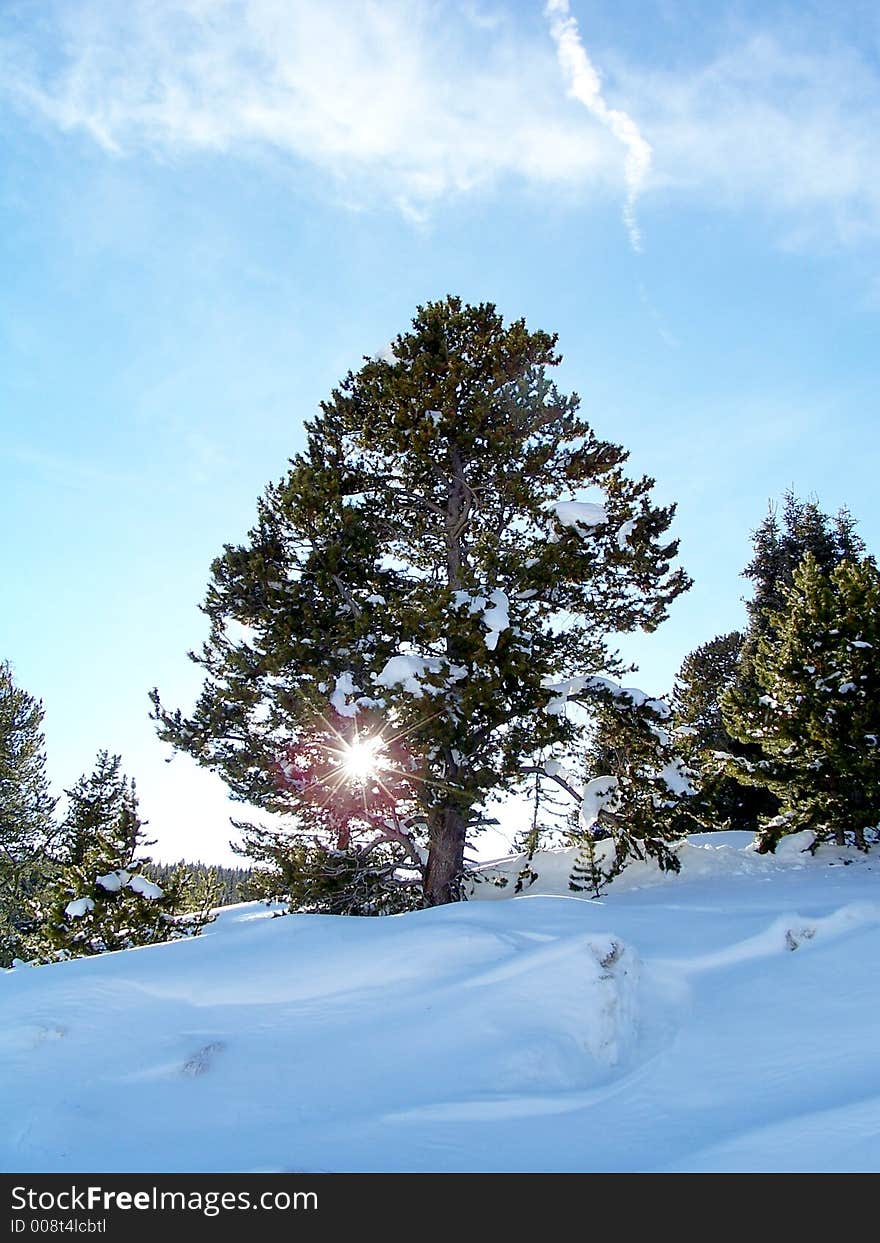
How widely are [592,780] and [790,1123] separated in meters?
7.94

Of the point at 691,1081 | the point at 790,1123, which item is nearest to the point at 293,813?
the point at 691,1081

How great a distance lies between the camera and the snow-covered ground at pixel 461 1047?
12.3 feet

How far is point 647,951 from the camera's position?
6270 mm

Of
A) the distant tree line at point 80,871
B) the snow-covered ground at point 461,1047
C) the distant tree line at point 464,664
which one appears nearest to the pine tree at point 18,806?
the distant tree line at point 80,871

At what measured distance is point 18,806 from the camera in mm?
23312

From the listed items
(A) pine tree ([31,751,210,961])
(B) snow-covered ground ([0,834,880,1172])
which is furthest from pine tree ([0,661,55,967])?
(B) snow-covered ground ([0,834,880,1172])

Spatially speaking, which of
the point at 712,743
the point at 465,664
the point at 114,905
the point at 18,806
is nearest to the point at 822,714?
the point at 465,664

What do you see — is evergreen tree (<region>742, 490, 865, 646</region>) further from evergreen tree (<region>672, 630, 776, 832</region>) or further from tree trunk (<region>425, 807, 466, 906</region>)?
tree trunk (<region>425, 807, 466, 906</region>)

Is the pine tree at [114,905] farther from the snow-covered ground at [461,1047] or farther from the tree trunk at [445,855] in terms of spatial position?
the snow-covered ground at [461,1047]

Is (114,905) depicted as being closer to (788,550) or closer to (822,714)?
(822,714)

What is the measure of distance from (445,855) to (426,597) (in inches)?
173

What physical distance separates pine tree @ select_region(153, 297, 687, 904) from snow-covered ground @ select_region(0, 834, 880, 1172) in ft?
11.3
